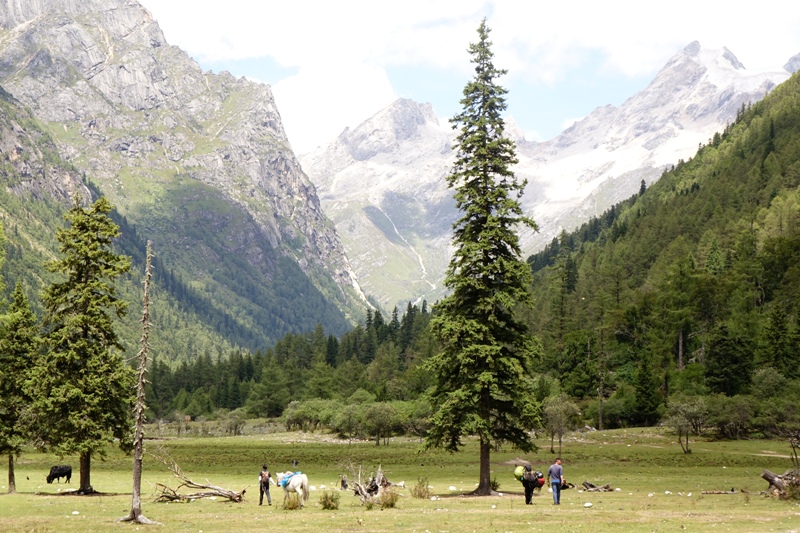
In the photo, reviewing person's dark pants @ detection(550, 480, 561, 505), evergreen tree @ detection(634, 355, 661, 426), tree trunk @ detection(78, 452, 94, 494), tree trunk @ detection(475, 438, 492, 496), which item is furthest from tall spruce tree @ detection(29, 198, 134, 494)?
evergreen tree @ detection(634, 355, 661, 426)

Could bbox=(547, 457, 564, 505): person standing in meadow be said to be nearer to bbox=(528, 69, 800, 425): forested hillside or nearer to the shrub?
the shrub

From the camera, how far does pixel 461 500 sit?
132ft

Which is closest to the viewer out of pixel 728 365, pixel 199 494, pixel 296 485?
pixel 296 485

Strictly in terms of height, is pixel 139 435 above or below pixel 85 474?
above

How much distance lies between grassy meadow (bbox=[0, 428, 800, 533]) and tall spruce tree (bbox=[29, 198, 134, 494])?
3.83 metres

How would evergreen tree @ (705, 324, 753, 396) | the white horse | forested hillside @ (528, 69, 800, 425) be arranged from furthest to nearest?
forested hillside @ (528, 69, 800, 425) < evergreen tree @ (705, 324, 753, 396) < the white horse

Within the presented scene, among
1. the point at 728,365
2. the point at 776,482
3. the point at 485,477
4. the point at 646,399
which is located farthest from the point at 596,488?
the point at 646,399

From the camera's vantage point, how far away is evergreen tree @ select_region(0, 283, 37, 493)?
50031 mm

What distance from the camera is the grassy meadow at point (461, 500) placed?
2981 centimetres

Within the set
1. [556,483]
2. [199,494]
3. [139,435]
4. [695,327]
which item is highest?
[695,327]

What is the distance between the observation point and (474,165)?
157 ft

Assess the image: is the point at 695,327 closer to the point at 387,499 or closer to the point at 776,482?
the point at 776,482

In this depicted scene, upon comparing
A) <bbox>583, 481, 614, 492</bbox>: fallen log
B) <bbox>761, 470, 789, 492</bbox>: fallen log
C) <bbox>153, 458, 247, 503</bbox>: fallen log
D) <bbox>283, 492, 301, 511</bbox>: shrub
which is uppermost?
<bbox>761, 470, 789, 492</bbox>: fallen log

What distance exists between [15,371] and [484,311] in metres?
33.8
